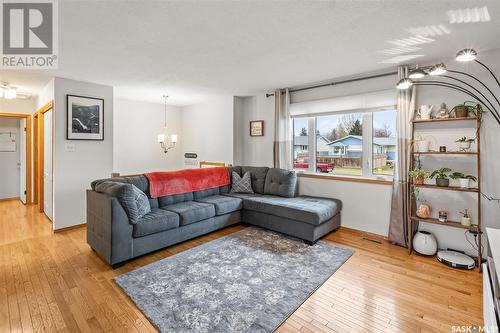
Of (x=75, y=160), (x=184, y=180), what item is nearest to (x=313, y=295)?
(x=184, y=180)

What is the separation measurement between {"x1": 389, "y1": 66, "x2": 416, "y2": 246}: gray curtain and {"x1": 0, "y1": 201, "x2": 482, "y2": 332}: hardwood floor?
261 mm

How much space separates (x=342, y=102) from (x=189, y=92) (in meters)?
2.97

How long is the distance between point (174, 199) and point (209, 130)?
256cm

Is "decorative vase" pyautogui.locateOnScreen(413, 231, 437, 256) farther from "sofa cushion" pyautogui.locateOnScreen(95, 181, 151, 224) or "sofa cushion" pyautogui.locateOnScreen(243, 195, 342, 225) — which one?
"sofa cushion" pyautogui.locateOnScreen(95, 181, 151, 224)

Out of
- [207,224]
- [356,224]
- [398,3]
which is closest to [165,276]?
[207,224]

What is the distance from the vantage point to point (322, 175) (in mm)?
4336

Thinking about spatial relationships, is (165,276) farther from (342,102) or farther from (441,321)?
(342,102)

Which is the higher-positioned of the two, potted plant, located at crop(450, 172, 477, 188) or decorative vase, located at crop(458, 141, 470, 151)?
decorative vase, located at crop(458, 141, 470, 151)

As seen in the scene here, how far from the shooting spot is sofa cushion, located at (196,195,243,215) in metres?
3.82

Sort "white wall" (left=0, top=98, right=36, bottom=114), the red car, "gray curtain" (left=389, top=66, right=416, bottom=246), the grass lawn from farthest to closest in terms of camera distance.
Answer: "white wall" (left=0, top=98, right=36, bottom=114) < the red car < the grass lawn < "gray curtain" (left=389, top=66, right=416, bottom=246)

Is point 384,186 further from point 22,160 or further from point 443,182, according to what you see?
point 22,160

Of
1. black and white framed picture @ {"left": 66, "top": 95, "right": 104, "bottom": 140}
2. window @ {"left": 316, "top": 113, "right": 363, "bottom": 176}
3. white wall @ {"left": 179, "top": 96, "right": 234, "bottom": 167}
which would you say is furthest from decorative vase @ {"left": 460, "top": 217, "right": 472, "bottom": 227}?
black and white framed picture @ {"left": 66, "top": 95, "right": 104, "bottom": 140}

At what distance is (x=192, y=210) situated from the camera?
11.3ft

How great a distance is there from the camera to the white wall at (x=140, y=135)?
570 centimetres
